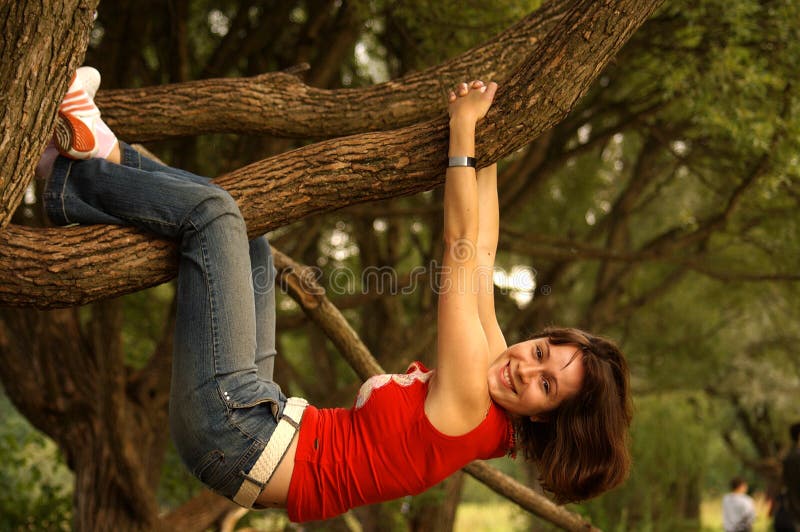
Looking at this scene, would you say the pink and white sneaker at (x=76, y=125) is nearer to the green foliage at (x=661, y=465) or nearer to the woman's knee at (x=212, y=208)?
the woman's knee at (x=212, y=208)

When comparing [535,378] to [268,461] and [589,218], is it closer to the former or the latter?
[268,461]

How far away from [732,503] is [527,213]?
4842mm

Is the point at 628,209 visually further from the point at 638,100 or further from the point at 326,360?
the point at 326,360

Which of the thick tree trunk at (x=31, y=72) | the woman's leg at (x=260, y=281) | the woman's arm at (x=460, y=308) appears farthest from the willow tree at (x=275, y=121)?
the woman's leg at (x=260, y=281)

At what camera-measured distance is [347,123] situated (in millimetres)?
4262

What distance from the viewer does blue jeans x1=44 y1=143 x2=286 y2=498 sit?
279 cm

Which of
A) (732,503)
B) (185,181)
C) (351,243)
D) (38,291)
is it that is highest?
(351,243)

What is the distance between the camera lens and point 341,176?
307 cm

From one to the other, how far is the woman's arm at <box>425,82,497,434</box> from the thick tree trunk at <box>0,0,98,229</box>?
1.27m

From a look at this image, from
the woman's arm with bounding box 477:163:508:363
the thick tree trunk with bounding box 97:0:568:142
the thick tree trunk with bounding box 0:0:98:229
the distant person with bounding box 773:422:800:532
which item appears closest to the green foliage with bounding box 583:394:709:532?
the distant person with bounding box 773:422:800:532

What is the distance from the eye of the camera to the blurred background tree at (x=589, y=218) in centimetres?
676

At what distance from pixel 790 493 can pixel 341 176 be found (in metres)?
7.87

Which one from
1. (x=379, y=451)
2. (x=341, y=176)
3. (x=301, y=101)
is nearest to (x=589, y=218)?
(x=301, y=101)

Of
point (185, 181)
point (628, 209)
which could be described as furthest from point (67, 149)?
point (628, 209)
